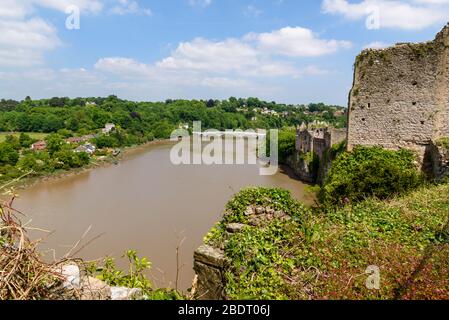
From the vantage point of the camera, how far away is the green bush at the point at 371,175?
8.38m

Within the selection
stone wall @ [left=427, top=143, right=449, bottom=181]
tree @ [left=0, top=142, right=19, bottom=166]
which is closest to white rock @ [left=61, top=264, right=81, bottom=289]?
stone wall @ [left=427, top=143, right=449, bottom=181]

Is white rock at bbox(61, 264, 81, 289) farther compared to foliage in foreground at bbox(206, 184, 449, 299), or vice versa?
foliage in foreground at bbox(206, 184, 449, 299)

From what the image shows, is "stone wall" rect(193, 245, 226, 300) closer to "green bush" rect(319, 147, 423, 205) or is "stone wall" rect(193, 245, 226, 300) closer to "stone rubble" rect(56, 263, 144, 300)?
"stone rubble" rect(56, 263, 144, 300)

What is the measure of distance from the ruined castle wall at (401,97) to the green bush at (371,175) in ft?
1.26

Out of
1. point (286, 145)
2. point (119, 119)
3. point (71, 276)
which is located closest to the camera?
point (71, 276)

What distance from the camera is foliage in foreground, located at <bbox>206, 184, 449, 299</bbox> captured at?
355 cm

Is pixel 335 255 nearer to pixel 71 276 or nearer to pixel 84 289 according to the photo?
pixel 84 289

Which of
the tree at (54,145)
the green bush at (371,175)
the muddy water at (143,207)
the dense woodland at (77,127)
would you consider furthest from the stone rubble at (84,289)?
the tree at (54,145)

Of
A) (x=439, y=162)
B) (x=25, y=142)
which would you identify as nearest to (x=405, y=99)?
(x=439, y=162)

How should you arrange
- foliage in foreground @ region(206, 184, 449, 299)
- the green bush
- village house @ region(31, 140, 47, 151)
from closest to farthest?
1. foliage in foreground @ region(206, 184, 449, 299)
2. the green bush
3. village house @ region(31, 140, 47, 151)

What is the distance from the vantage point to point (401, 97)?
976cm

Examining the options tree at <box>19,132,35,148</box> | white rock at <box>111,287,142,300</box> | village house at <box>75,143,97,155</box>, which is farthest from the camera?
tree at <box>19,132,35,148</box>

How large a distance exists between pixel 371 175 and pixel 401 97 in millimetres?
2994
